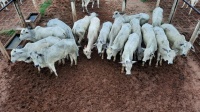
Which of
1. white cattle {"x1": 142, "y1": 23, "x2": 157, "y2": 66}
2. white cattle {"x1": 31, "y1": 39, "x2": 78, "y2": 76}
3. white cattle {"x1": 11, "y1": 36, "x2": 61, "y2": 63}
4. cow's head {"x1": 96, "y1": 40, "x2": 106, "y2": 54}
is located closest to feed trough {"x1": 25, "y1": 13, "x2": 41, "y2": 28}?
white cattle {"x1": 11, "y1": 36, "x2": 61, "y2": 63}

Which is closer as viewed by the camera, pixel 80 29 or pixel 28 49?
pixel 28 49

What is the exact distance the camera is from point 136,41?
6848 millimetres

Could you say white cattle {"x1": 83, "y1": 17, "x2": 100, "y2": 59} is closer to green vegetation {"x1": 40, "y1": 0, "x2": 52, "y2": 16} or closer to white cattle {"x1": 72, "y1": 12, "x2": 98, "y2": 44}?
white cattle {"x1": 72, "y1": 12, "x2": 98, "y2": 44}

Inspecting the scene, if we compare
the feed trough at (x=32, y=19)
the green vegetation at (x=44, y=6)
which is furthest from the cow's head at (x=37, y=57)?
the green vegetation at (x=44, y=6)

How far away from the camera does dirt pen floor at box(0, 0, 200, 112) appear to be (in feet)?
19.2

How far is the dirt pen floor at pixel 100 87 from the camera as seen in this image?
5855 mm

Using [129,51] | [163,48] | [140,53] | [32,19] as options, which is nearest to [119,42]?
[129,51]

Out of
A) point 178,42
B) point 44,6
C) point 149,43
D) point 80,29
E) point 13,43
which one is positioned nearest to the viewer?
point 149,43

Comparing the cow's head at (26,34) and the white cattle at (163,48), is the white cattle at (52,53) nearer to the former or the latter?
the cow's head at (26,34)

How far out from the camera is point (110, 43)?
722 centimetres

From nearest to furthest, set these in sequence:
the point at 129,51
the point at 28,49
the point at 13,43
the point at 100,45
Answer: the point at 129,51 < the point at 28,49 < the point at 100,45 < the point at 13,43

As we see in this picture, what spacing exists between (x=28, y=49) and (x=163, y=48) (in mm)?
4827

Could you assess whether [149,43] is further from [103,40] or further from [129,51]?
[103,40]

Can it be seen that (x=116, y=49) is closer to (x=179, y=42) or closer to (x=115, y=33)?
(x=115, y=33)
